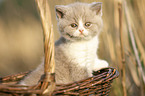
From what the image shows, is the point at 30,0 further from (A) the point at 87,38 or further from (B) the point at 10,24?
(A) the point at 87,38

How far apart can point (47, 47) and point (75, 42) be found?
502 mm

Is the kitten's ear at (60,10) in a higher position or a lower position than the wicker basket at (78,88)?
higher

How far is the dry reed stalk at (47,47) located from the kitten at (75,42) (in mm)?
434

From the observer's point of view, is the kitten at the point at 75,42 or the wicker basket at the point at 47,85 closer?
the wicker basket at the point at 47,85

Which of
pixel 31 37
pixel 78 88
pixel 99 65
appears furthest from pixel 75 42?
pixel 31 37

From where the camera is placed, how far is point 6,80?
4.27 ft

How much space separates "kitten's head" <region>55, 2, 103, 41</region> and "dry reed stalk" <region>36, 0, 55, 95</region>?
0.44 metres

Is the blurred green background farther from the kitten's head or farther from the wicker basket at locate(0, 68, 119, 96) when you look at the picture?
the wicker basket at locate(0, 68, 119, 96)

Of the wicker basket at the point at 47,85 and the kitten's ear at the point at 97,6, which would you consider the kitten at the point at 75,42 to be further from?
the wicker basket at the point at 47,85

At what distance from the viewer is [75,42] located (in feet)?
4.11

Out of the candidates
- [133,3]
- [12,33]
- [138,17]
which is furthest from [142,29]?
[12,33]

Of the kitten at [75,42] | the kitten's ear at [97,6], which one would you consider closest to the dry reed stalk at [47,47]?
the kitten at [75,42]

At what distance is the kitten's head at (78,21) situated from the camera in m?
1.20

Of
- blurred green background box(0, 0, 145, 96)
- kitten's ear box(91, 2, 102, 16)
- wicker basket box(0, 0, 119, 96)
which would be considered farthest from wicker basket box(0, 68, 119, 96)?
blurred green background box(0, 0, 145, 96)
